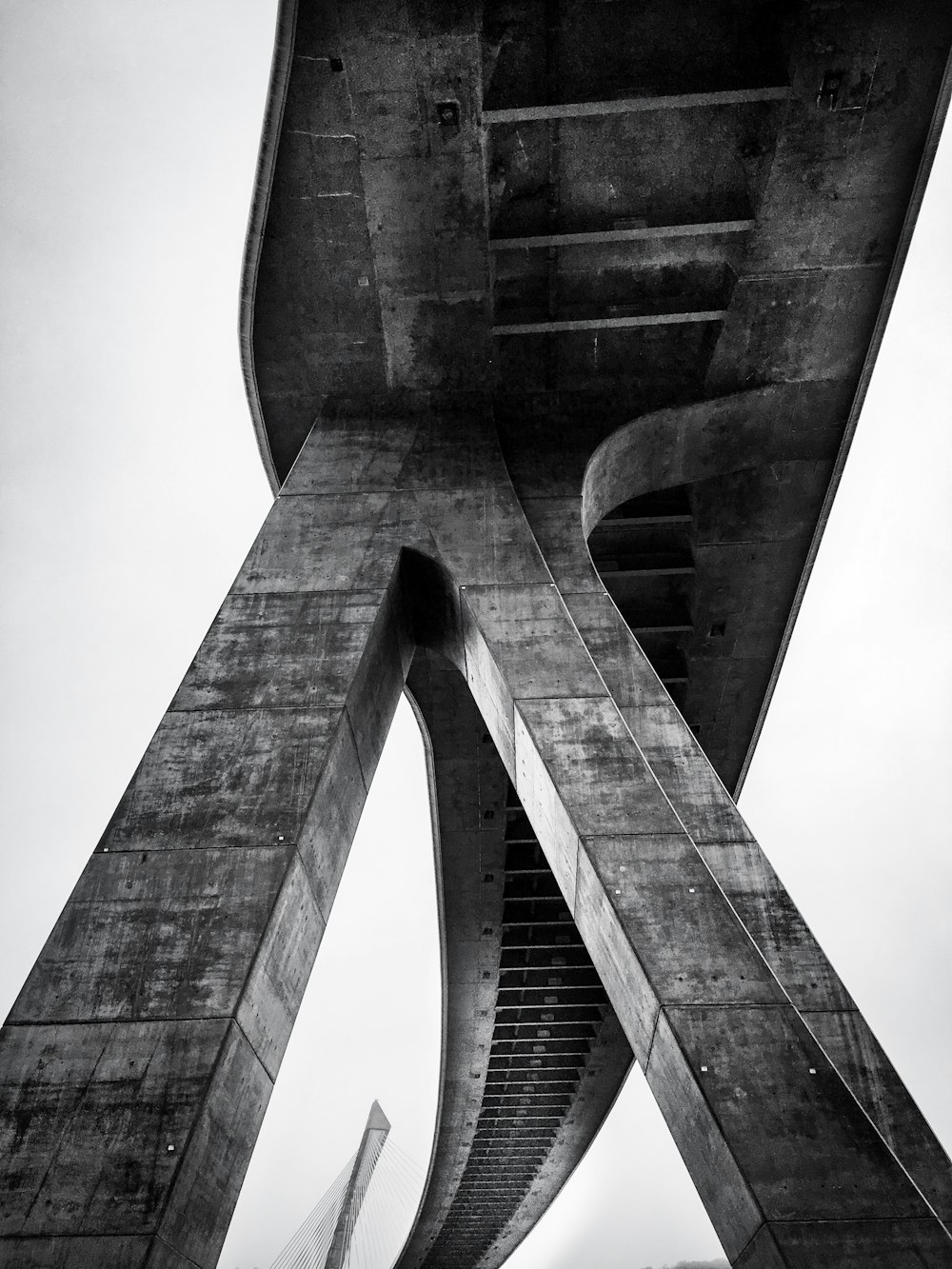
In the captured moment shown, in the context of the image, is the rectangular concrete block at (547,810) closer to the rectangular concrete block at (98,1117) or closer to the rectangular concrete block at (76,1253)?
the rectangular concrete block at (98,1117)

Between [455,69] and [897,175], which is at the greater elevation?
[455,69]

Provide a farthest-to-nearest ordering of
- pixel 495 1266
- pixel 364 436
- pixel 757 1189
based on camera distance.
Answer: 1. pixel 495 1266
2. pixel 364 436
3. pixel 757 1189

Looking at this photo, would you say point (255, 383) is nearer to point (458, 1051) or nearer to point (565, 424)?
point (565, 424)

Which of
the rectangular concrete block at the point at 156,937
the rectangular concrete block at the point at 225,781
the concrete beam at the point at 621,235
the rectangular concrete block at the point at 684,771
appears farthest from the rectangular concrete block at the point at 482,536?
the rectangular concrete block at the point at 156,937

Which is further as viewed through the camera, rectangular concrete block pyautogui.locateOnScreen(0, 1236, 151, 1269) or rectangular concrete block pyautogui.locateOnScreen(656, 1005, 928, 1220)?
rectangular concrete block pyautogui.locateOnScreen(656, 1005, 928, 1220)

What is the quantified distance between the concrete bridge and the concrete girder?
0.03 metres

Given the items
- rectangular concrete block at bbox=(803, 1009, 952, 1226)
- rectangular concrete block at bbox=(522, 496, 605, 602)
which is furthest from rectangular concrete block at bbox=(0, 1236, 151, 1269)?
rectangular concrete block at bbox=(522, 496, 605, 602)

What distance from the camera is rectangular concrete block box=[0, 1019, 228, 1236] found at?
16.5 ft

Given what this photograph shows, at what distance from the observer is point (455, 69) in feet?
30.3

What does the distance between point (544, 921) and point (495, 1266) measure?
3868cm

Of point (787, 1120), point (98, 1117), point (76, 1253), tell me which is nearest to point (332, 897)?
point (98, 1117)

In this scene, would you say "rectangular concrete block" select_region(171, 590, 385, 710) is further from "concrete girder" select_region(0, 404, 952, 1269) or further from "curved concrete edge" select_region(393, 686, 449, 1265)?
"curved concrete edge" select_region(393, 686, 449, 1265)

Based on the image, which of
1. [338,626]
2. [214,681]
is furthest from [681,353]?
[214,681]

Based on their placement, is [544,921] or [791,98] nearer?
[791,98]
